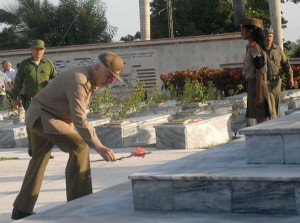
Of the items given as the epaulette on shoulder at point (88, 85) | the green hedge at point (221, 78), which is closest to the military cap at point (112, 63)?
the epaulette on shoulder at point (88, 85)

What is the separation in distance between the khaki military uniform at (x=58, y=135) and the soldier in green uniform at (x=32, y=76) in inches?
164

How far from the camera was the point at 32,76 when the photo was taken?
37.6 ft

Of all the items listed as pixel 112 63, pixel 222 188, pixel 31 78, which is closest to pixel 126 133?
pixel 31 78

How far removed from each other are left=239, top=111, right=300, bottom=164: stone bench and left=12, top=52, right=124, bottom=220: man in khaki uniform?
118 centimetres

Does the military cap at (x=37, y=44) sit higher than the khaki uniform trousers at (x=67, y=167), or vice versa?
the military cap at (x=37, y=44)

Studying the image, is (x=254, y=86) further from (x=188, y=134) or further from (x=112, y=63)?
(x=112, y=63)

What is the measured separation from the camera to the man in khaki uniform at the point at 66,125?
22.7 feet

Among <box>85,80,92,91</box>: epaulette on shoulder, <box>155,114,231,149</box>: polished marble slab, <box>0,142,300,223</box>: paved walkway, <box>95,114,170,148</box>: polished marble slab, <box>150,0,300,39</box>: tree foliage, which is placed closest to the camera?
<box>0,142,300,223</box>: paved walkway

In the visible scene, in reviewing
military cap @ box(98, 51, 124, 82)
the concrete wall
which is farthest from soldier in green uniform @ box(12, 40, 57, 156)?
the concrete wall

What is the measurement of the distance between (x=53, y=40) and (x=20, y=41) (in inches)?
67.1

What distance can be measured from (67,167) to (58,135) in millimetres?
291

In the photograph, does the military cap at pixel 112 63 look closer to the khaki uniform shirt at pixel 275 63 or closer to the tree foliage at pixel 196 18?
the khaki uniform shirt at pixel 275 63

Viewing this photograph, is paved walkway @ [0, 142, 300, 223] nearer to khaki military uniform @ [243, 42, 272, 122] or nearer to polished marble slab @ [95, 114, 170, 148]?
polished marble slab @ [95, 114, 170, 148]

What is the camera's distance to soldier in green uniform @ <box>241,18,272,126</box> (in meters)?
9.87
